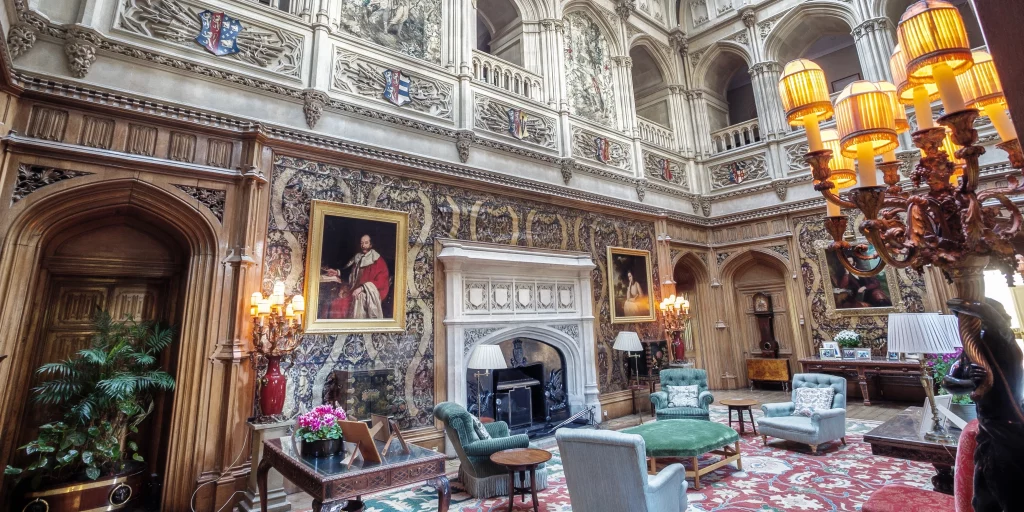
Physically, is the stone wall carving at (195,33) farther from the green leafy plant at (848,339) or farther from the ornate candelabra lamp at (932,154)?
the green leafy plant at (848,339)

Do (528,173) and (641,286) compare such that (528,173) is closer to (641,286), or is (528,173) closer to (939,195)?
(641,286)

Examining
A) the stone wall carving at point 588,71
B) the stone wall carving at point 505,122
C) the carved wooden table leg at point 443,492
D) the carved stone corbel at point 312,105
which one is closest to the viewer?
the carved wooden table leg at point 443,492

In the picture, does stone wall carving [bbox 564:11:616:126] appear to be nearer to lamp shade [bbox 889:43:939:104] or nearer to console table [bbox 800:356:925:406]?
lamp shade [bbox 889:43:939:104]

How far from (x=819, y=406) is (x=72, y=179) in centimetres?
859

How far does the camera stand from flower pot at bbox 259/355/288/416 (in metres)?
4.50

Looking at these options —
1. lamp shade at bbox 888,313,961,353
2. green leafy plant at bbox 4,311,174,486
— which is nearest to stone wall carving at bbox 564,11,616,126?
lamp shade at bbox 888,313,961,353

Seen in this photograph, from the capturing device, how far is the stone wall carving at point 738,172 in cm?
1037

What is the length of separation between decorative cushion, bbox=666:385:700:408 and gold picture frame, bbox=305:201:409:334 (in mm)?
3971

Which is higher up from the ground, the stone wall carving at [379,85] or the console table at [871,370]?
the stone wall carving at [379,85]

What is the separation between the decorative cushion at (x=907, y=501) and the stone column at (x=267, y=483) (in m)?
4.57

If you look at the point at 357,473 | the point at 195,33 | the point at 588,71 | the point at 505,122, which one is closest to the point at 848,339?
the point at 588,71

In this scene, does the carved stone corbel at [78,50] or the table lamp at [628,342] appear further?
the table lamp at [628,342]

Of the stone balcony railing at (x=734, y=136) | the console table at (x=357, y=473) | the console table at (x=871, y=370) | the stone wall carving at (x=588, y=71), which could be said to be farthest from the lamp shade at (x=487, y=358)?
the stone balcony railing at (x=734, y=136)

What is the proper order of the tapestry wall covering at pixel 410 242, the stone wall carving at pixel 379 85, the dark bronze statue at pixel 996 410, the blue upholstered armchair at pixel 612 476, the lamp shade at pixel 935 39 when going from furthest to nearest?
the stone wall carving at pixel 379 85 → the tapestry wall covering at pixel 410 242 → the blue upholstered armchair at pixel 612 476 → the lamp shade at pixel 935 39 → the dark bronze statue at pixel 996 410
